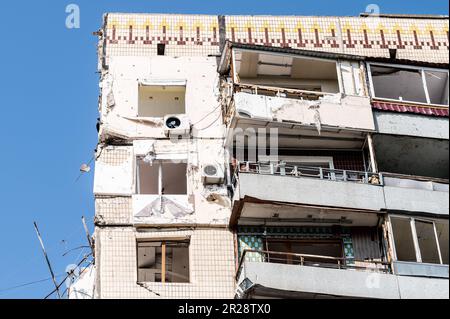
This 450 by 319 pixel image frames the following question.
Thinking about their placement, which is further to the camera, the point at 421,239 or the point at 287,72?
the point at 287,72

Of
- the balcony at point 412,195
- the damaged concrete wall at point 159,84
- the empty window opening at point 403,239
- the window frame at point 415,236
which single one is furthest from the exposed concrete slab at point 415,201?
the damaged concrete wall at point 159,84

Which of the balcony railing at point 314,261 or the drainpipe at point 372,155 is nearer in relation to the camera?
the balcony railing at point 314,261

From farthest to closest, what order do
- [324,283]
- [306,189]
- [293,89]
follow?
[293,89] → [306,189] → [324,283]

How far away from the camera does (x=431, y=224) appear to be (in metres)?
24.0

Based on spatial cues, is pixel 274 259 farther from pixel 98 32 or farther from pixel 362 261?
pixel 98 32

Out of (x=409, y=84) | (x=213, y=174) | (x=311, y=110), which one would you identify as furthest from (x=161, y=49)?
(x=409, y=84)

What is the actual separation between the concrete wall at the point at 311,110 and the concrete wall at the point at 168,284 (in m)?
2.98

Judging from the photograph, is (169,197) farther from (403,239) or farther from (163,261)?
(403,239)

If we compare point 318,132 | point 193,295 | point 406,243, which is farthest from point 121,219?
point 406,243

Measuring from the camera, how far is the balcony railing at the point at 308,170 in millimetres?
24031

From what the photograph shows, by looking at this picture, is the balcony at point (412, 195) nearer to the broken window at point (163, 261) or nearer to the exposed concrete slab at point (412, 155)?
the exposed concrete slab at point (412, 155)

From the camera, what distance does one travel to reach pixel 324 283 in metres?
22.3

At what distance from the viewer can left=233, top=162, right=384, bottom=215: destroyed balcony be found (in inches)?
923

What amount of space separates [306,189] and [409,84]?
5.23 metres
